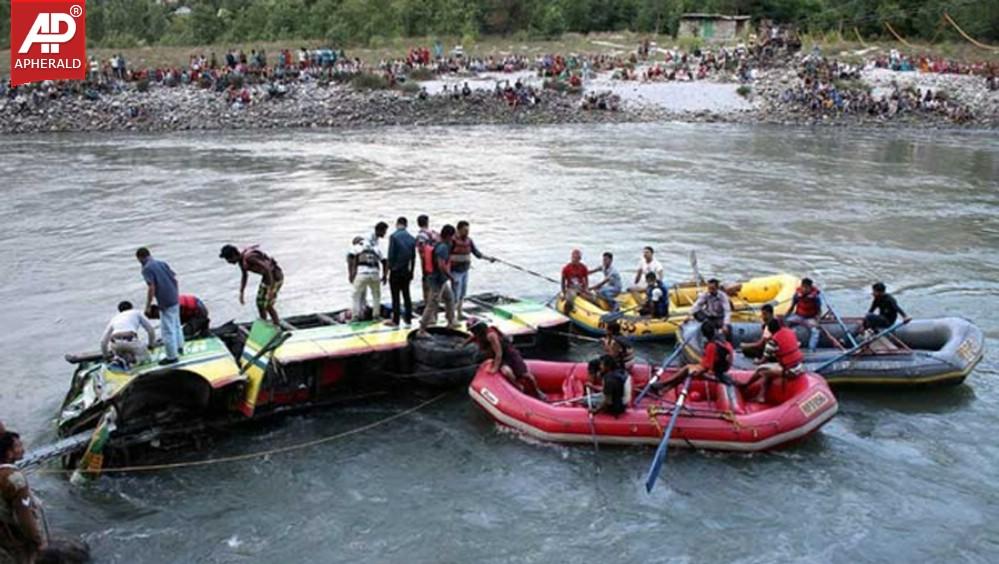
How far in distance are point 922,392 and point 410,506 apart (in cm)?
786

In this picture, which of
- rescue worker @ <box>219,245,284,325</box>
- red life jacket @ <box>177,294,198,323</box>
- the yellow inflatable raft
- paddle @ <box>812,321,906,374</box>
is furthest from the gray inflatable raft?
red life jacket @ <box>177,294,198,323</box>

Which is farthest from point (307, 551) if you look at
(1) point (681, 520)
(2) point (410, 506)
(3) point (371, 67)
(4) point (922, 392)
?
(3) point (371, 67)

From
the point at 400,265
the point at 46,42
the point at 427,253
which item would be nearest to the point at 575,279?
the point at 427,253

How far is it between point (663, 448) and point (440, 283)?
4.47m

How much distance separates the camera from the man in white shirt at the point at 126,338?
37.3ft

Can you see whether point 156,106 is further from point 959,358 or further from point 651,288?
point 959,358

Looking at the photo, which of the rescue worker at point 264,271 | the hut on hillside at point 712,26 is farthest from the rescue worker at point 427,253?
the hut on hillside at point 712,26

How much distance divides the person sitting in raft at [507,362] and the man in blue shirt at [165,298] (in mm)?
3910

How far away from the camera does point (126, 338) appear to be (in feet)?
37.4

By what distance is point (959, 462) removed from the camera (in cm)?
1134

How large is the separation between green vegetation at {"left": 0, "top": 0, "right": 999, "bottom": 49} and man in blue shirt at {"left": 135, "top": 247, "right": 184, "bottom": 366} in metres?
51.4

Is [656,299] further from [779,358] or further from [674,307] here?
[779,358]

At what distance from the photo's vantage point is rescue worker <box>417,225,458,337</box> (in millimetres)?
13188

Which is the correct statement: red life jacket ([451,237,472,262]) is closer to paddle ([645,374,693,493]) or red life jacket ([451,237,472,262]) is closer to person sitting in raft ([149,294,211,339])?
person sitting in raft ([149,294,211,339])
